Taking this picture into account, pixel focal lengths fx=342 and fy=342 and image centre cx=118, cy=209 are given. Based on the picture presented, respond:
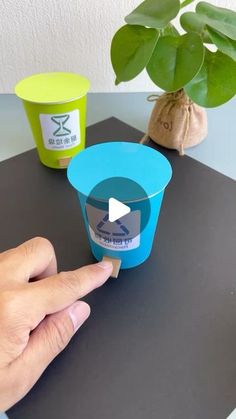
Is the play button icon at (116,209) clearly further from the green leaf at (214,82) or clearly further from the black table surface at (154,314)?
the green leaf at (214,82)

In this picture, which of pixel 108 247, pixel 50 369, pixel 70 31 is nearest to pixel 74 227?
pixel 108 247

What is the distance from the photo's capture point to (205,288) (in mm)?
469

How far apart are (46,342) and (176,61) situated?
16.3 inches

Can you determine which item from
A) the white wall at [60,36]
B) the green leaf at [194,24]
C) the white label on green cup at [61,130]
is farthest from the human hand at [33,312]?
the white wall at [60,36]

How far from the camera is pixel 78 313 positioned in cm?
40

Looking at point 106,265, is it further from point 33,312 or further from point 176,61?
point 176,61

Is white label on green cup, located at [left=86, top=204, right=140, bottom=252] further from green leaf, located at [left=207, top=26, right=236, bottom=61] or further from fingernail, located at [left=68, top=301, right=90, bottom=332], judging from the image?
green leaf, located at [left=207, top=26, right=236, bottom=61]

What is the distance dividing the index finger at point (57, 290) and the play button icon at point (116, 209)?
0.08 meters

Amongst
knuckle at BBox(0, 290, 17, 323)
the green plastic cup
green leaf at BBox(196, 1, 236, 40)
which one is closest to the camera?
knuckle at BBox(0, 290, 17, 323)

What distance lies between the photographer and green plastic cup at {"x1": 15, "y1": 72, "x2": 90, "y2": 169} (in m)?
0.58

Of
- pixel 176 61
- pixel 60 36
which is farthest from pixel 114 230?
Result: pixel 60 36

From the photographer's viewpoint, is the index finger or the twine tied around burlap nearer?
the index finger

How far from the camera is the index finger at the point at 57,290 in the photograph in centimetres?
36

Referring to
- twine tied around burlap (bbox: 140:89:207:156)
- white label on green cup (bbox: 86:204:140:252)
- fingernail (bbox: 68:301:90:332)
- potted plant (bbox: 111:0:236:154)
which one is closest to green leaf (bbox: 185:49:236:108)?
potted plant (bbox: 111:0:236:154)
